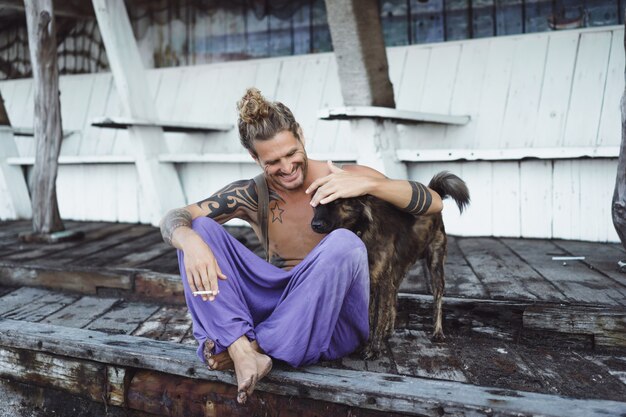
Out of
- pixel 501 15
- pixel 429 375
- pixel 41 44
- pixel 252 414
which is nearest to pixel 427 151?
pixel 501 15

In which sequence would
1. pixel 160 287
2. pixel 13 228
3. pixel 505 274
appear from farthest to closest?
pixel 13 228 < pixel 160 287 < pixel 505 274

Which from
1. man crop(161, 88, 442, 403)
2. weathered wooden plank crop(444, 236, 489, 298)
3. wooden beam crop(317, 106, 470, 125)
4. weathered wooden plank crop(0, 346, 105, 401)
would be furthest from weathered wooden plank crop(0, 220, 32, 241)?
weathered wooden plank crop(444, 236, 489, 298)

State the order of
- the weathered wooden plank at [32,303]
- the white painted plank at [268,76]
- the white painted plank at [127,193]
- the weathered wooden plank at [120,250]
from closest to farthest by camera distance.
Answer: the weathered wooden plank at [32,303], the weathered wooden plank at [120,250], the white painted plank at [268,76], the white painted plank at [127,193]

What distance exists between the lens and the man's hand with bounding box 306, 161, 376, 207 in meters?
2.32

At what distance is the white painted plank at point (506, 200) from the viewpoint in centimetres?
465

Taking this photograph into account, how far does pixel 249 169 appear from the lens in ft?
18.1

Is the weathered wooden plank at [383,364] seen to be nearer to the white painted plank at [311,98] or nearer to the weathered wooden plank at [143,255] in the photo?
the weathered wooden plank at [143,255]

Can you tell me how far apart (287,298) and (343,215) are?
0.42 metres

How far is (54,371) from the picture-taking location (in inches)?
111

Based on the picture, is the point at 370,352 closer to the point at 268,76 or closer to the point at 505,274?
the point at 505,274

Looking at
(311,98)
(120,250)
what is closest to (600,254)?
(311,98)

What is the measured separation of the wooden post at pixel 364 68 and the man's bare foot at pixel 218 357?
240 cm

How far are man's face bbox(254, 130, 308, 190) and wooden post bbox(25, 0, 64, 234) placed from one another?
3.03 metres

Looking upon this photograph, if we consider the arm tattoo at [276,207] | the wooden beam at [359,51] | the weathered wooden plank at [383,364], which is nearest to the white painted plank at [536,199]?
the wooden beam at [359,51]
